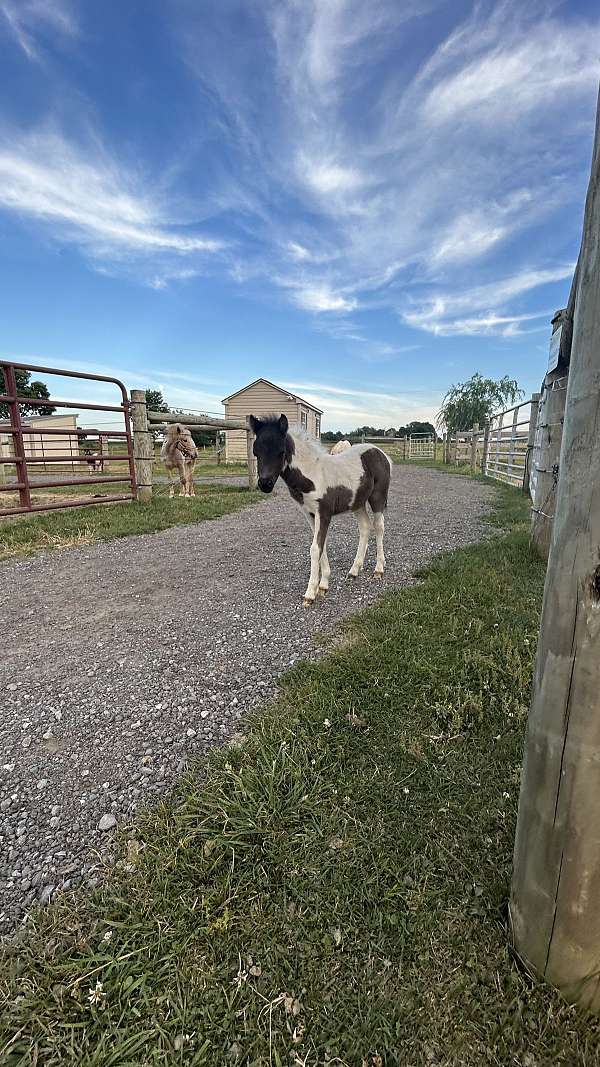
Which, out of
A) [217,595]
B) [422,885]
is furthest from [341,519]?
[422,885]

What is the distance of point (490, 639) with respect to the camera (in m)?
2.64

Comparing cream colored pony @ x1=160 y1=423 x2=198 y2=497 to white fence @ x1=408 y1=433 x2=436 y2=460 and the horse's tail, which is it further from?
white fence @ x1=408 y1=433 x2=436 y2=460

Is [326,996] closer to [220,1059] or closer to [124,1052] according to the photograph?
[220,1059]

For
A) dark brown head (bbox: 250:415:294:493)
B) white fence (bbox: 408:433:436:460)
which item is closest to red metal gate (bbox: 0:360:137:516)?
dark brown head (bbox: 250:415:294:493)

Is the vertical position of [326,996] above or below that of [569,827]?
below

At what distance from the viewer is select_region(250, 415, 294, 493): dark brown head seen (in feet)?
11.0

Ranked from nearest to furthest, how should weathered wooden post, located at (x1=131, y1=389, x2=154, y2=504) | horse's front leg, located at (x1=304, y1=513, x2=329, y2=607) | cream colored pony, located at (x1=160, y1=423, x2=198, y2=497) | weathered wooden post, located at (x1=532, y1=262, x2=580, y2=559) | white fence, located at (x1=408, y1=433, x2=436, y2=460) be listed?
horse's front leg, located at (x1=304, y1=513, x2=329, y2=607) < weathered wooden post, located at (x1=532, y1=262, x2=580, y2=559) < weathered wooden post, located at (x1=131, y1=389, x2=154, y2=504) < cream colored pony, located at (x1=160, y1=423, x2=198, y2=497) < white fence, located at (x1=408, y1=433, x2=436, y2=460)

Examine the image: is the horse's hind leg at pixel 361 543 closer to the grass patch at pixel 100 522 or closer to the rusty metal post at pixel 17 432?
the grass patch at pixel 100 522

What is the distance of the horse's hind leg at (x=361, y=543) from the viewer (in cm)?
425

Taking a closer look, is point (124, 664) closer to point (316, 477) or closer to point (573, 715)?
point (316, 477)

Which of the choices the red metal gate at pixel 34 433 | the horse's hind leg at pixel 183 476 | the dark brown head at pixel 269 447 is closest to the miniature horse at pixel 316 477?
the dark brown head at pixel 269 447

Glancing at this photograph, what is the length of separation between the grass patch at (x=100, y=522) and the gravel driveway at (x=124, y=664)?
18.4 inches

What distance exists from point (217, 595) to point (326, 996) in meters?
2.97

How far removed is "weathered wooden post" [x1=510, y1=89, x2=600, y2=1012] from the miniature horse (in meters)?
2.54
